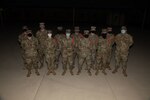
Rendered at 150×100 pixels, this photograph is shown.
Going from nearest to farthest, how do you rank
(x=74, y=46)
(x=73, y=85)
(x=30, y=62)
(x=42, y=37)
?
(x=73, y=85), (x=30, y=62), (x=74, y=46), (x=42, y=37)

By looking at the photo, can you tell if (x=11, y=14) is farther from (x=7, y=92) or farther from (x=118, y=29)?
(x=7, y=92)

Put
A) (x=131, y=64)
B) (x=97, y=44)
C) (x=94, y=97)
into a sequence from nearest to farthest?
(x=94, y=97) → (x=97, y=44) → (x=131, y=64)

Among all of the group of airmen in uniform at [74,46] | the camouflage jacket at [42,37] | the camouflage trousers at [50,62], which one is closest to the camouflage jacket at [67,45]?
the group of airmen in uniform at [74,46]

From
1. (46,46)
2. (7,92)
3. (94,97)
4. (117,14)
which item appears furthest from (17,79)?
(117,14)

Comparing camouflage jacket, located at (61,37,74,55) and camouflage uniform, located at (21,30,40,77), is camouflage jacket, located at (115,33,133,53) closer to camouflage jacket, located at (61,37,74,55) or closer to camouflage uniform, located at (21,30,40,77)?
camouflage jacket, located at (61,37,74,55)

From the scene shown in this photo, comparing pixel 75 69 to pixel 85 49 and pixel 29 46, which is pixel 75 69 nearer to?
pixel 85 49

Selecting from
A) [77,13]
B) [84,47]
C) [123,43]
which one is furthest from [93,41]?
[77,13]

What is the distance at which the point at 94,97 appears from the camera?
733 cm

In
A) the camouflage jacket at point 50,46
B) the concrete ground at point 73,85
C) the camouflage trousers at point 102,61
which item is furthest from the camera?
the camouflage trousers at point 102,61

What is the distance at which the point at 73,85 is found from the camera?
802cm

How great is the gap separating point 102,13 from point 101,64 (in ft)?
31.0

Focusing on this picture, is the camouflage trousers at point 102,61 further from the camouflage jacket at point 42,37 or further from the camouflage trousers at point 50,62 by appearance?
the camouflage jacket at point 42,37

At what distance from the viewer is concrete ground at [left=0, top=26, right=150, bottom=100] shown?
24.2 ft

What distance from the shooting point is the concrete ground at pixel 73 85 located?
24.2 ft
